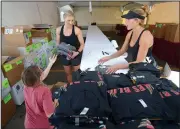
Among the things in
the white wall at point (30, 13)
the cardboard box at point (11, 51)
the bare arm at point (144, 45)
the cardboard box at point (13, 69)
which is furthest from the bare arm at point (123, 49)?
the cardboard box at point (11, 51)

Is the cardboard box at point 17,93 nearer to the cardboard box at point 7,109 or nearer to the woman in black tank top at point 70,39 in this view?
the cardboard box at point 7,109

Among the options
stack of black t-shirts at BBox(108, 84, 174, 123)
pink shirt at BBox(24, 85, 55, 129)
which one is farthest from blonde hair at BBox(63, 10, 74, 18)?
stack of black t-shirts at BBox(108, 84, 174, 123)

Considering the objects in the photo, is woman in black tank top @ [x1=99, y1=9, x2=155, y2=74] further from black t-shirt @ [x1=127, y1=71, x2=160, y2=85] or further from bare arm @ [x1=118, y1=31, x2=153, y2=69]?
black t-shirt @ [x1=127, y1=71, x2=160, y2=85]

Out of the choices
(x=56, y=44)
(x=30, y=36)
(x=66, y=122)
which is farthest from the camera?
(x=30, y=36)

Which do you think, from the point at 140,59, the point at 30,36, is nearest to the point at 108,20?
the point at 140,59

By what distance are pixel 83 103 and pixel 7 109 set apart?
1.10 meters

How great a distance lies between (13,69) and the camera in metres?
1.43

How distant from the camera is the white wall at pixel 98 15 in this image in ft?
3.33

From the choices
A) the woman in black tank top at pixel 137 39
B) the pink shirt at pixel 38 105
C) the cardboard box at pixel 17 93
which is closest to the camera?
the pink shirt at pixel 38 105

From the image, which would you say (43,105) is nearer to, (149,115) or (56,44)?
(149,115)

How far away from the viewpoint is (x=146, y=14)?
40.0 inches

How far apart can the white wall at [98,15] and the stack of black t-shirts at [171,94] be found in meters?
0.56

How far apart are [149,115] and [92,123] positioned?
22 centimetres

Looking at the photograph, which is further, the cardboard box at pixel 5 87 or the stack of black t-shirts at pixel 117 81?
the cardboard box at pixel 5 87
